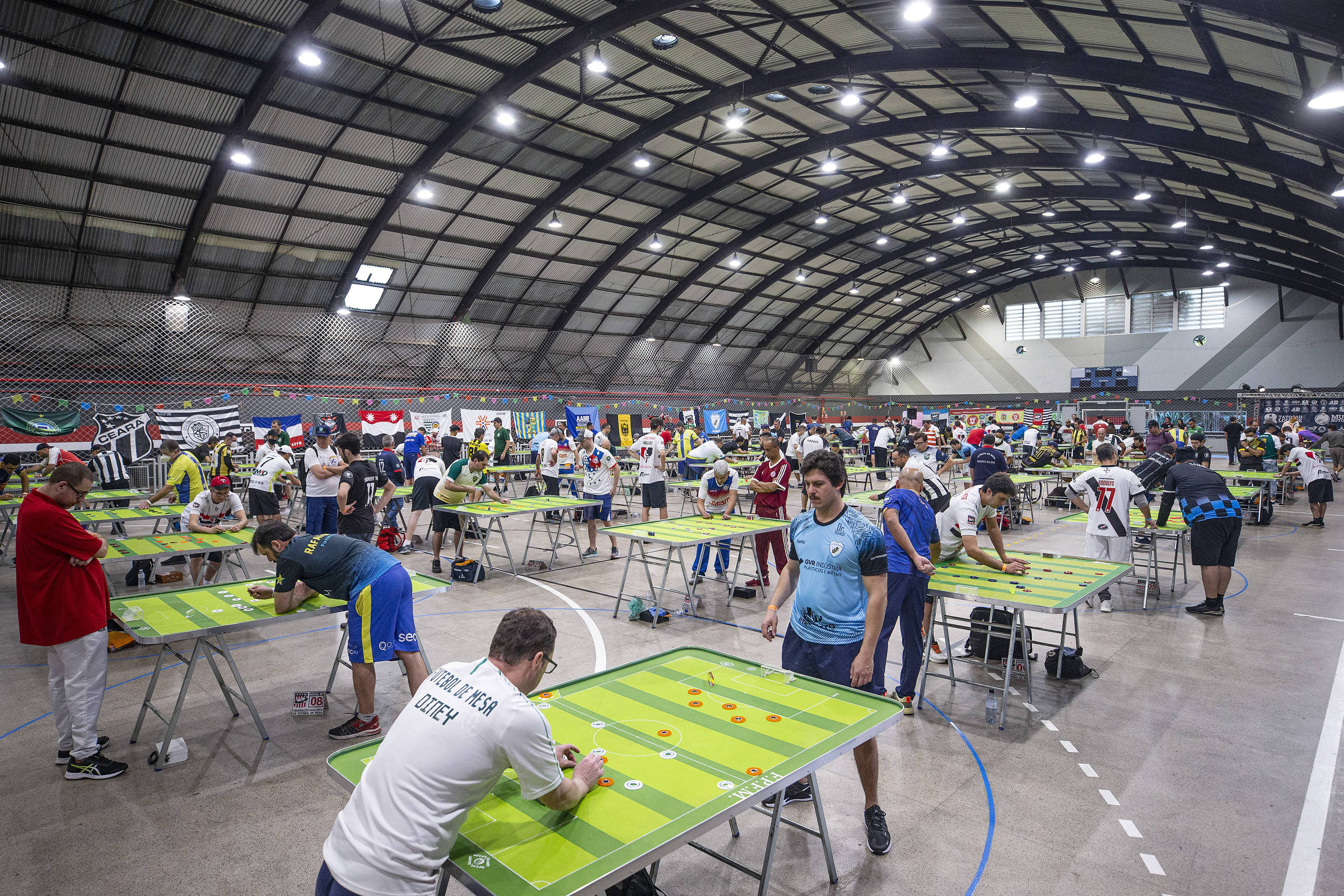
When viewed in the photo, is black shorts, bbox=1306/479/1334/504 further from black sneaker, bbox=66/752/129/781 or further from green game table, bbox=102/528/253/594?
black sneaker, bbox=66/752/129/781

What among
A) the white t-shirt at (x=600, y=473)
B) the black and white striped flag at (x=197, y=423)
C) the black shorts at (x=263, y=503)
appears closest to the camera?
the black shorts at (x=263, y=503)

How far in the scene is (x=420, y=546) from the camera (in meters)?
11.9

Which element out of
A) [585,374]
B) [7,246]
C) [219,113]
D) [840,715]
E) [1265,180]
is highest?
[219,113]

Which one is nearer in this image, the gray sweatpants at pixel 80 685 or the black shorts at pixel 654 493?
the gray sweatpants at pixel 80 685

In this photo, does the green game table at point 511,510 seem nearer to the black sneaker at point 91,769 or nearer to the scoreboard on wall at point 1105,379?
the black sneaker at point 91,769

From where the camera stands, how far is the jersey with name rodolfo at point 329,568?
444 centimetres

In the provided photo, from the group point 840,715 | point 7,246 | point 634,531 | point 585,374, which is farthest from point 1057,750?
point 585,374

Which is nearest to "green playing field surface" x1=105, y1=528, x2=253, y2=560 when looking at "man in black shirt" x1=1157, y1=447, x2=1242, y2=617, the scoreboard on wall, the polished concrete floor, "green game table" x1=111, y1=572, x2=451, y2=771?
the polished concrete floor

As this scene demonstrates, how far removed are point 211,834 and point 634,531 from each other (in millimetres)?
4874

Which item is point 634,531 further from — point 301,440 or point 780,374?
point 780,374

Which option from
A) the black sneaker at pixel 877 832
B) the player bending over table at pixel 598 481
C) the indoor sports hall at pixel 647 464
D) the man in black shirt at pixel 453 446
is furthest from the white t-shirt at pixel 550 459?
the black sneaker at pixel 877 832

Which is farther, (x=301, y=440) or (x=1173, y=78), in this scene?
(x=301, y=440)

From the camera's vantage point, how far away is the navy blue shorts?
355 centimetres

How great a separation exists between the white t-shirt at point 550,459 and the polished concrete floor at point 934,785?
668 cm
